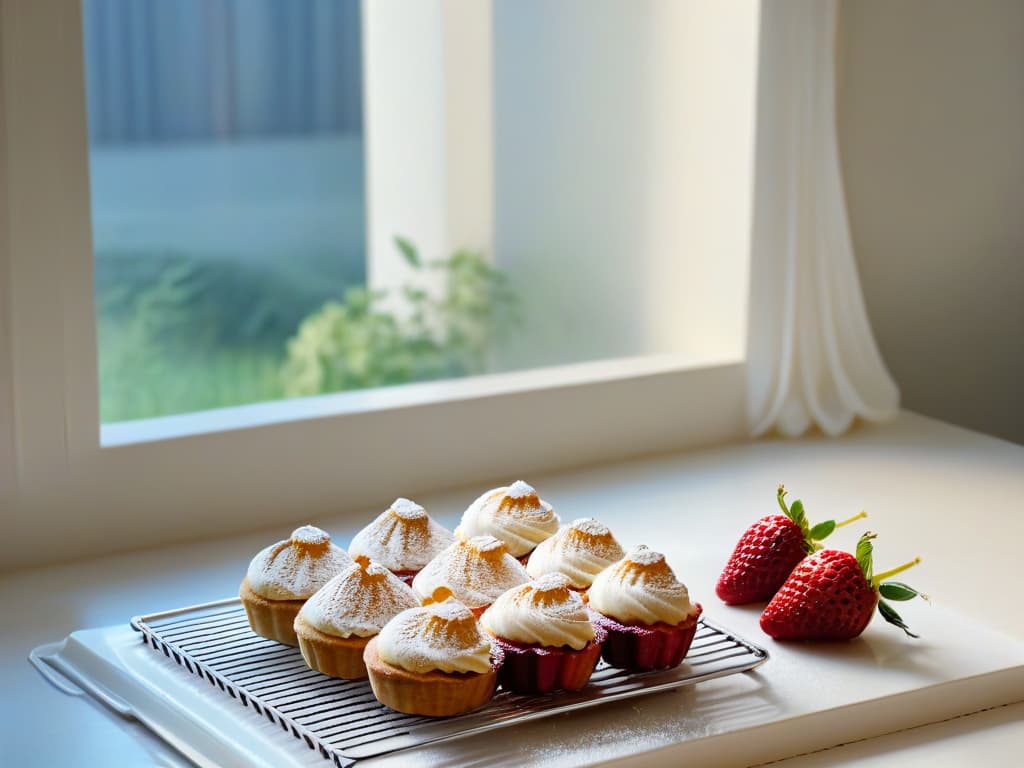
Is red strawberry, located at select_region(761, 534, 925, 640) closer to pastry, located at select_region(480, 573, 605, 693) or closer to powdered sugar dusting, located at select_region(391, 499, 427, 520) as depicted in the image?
pastry, located at select_region(480, 573, 605, 693)

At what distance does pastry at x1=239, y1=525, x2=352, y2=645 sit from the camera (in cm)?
122

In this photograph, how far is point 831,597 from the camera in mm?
1265

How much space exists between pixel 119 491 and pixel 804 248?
1.14 metres

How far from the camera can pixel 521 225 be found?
11.0 ft

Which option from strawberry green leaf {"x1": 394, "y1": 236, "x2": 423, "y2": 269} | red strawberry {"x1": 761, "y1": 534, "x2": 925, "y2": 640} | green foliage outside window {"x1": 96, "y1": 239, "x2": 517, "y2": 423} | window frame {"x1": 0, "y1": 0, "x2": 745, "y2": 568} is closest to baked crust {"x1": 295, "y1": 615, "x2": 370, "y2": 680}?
red strawberry {"x1": 761, "y1": 534, "x2": 925, "y2": 640}

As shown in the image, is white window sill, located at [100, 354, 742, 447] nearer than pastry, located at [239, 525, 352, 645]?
No

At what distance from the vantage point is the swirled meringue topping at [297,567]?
4.00 feet

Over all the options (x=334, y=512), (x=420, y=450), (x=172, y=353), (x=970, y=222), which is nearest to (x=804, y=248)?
(x=970, y=222)

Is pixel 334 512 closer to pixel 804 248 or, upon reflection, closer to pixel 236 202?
pixel 804 248

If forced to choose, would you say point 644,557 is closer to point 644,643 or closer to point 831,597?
point 644,643

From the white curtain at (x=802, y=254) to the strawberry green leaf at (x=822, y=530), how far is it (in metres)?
0.88

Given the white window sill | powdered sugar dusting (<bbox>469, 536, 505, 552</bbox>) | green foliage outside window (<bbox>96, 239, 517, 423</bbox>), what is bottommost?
green foliage outside window (<bbox>96, 239, 517, 423</bbox>)

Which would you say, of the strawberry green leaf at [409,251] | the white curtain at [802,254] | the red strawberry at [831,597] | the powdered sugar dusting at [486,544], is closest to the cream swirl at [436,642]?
the powdered sugar dusting at [486,544]

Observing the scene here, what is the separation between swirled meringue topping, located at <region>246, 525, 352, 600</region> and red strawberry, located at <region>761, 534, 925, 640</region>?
413mm
